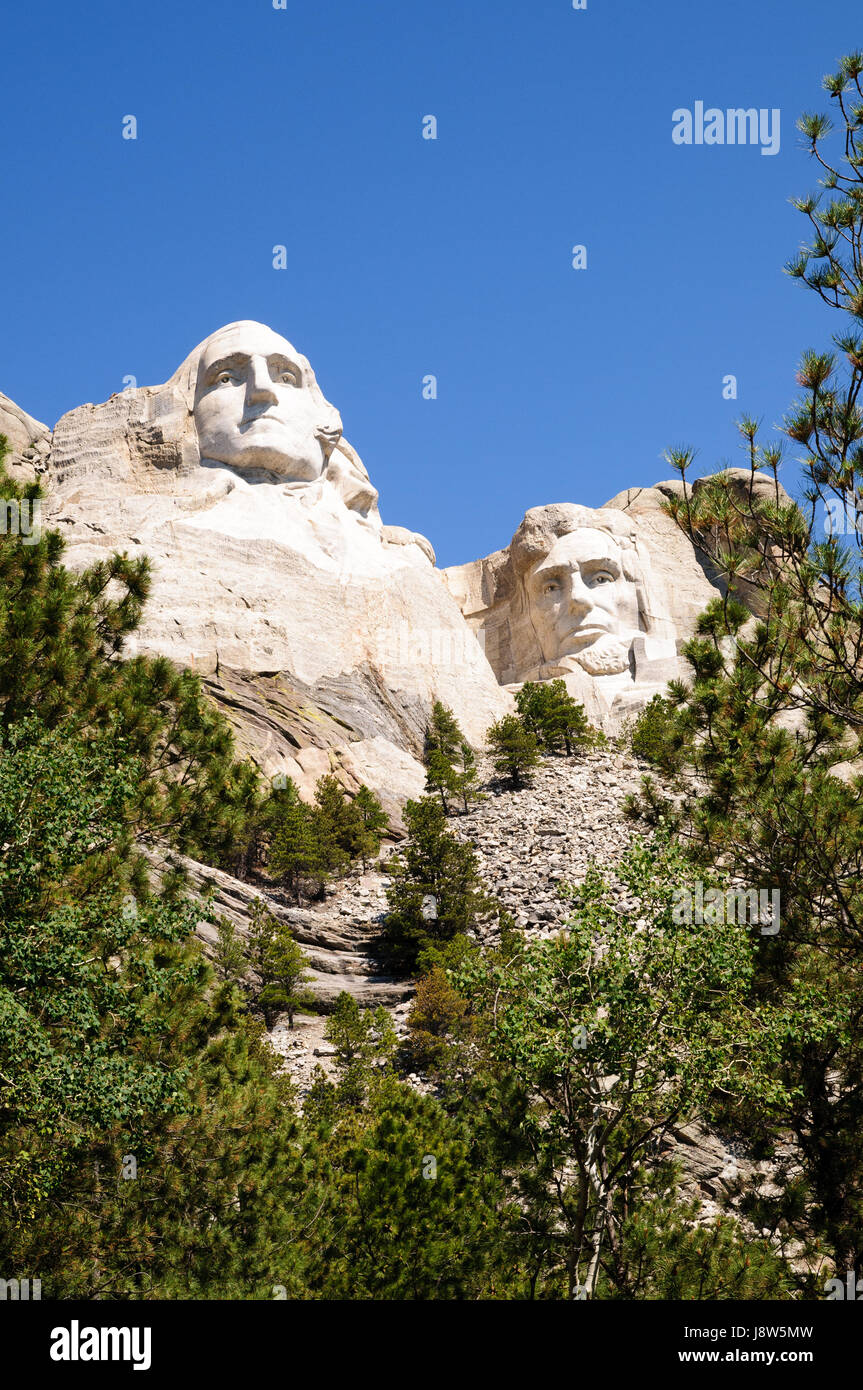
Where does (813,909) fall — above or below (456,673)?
below

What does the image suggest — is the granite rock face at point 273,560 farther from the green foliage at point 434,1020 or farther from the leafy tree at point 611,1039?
the leafy tree at point 611,1039

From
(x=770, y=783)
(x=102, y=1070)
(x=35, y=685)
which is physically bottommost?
(x=102, y=1070)

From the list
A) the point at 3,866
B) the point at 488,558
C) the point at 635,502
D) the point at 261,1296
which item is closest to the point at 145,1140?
the point at 261,1296

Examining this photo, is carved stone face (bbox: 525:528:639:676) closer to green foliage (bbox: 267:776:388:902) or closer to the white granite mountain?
the white granite mountain

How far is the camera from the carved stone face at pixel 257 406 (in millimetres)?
31719

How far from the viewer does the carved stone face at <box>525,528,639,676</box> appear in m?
37.1

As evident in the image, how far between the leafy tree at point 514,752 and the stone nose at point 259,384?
29.6 feet

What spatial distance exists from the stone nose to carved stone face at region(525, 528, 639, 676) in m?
9.68

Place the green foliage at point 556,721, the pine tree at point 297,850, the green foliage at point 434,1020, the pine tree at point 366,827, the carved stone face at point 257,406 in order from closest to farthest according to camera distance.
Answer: the green foliage at point 434,1020 < the pine tree at point 297,850 < the pine tree at point 366,827 < the green foliage at point 556,721 < the carved stone face at point 257,406

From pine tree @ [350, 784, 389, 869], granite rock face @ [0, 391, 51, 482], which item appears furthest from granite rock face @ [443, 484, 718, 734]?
granite rock face @ [0, 391, 51, 482]

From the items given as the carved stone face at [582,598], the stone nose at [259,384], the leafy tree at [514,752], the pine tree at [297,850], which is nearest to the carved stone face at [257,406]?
the stone nose at [259,384]

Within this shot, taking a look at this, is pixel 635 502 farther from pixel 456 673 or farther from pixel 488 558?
pixel 456 673

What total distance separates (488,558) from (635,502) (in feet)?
17.1

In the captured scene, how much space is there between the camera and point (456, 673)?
105 ft
